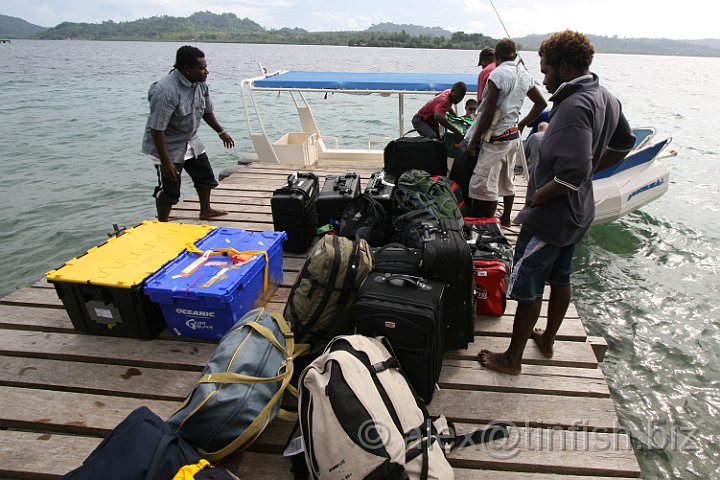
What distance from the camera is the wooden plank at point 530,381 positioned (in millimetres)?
2492

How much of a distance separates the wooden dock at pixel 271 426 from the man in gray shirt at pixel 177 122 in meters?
1.50

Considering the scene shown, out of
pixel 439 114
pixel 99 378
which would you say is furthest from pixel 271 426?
pixel 439 114

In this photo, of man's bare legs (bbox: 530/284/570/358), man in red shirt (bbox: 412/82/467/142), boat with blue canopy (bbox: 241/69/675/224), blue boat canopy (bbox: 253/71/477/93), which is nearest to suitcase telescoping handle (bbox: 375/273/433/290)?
man's bare legs (bbox: 530/284/570/358)

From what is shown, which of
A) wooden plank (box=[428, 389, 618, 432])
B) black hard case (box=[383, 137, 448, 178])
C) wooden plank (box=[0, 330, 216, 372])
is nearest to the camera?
wooden plank (box=[428, 389, 618, 432])

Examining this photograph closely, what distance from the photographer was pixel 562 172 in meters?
2.00

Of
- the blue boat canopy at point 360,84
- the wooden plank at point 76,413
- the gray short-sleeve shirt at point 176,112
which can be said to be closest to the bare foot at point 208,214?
the gray short-sleeve shirt at point 176,112

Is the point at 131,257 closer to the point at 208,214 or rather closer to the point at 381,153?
the point at 208,214

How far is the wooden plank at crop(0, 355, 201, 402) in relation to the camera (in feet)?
8.13

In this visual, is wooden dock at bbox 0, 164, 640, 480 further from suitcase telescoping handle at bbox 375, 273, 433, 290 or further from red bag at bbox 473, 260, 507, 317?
suitcase telescoping handle at bbox 375, 273, 433, 290

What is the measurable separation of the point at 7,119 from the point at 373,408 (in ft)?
68.6

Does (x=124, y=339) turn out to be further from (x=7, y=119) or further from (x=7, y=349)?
(x=7, y=119)

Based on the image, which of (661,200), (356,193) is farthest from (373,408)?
(661,200)

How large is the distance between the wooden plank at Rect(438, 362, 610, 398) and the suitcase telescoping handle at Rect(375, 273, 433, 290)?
0.69 meters

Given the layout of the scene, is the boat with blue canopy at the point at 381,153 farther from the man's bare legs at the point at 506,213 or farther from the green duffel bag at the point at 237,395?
the green duffel bag at the point at 237,395
